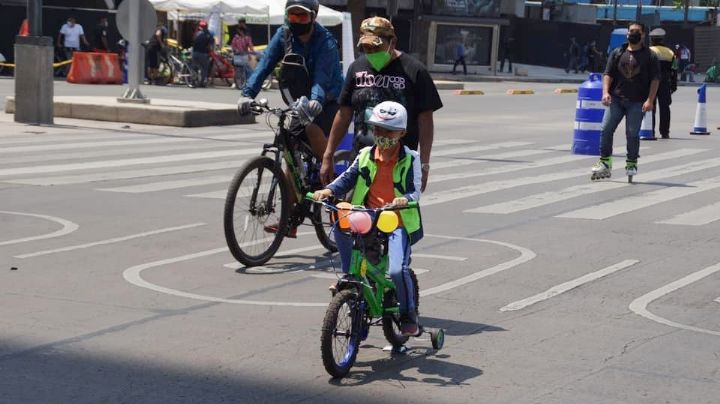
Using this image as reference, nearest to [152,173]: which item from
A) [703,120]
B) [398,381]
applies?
[398,381]

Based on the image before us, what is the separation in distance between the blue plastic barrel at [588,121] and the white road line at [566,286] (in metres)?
9.93

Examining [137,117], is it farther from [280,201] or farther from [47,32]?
[47,32]

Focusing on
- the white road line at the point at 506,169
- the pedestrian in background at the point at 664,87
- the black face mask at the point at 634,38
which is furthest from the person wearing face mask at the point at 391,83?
the pedestrian in background at the point at 664,87

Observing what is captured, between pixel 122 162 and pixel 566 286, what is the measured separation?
27.5 ft

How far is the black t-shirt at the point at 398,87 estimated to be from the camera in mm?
7965

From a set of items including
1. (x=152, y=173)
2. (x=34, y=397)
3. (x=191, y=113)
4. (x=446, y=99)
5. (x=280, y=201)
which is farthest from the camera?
(x=446, y=99)

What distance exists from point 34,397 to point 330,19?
32.6 meters

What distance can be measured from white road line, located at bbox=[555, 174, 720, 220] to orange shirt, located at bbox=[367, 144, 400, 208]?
19.2 feet

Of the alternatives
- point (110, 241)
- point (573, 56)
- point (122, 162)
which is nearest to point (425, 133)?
point (110, 241)

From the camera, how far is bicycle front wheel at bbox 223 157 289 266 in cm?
909

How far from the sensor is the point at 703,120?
2509 cm

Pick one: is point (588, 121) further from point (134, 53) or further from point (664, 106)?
point (134, 53)

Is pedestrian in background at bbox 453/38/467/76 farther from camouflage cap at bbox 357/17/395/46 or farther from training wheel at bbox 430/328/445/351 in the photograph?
training wheel at bbox 430/328/445/351

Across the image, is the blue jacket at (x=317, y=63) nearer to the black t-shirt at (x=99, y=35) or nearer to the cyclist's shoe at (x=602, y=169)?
the cyclist's shoe at (x=602, y=169)
